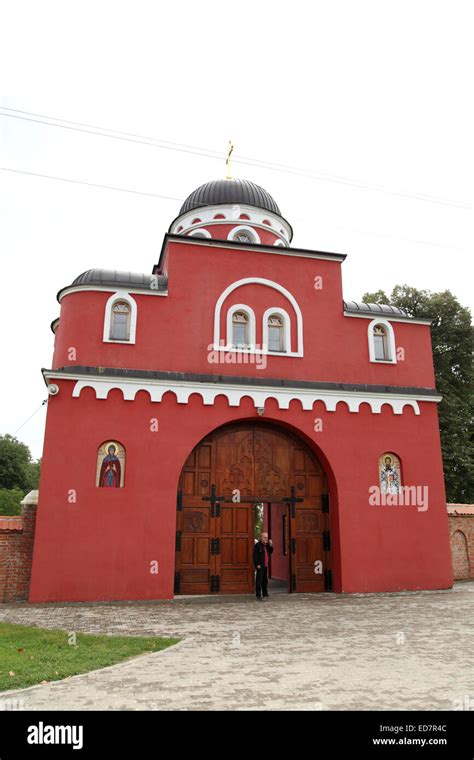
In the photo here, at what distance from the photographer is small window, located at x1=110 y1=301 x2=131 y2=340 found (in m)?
14.6

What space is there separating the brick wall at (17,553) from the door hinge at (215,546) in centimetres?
442

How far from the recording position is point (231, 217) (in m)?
20.5

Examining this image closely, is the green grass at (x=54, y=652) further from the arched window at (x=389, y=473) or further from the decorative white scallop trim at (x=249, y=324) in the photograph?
the arched window at (x=389, y=473)

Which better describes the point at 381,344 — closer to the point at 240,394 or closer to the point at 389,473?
the point at 389,473

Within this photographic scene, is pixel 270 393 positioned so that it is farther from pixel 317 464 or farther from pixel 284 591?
pixel 284 591

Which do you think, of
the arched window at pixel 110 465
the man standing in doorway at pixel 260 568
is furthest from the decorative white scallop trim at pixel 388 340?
the arched window at pixel 110 465

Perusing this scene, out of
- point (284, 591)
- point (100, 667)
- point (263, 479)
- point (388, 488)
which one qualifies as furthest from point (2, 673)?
point (388, 488)

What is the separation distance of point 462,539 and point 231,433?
364 inches

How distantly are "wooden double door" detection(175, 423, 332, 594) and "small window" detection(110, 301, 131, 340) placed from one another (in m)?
3.61

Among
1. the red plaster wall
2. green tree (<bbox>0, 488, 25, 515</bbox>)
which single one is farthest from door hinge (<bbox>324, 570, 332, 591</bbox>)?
green tree (<bbox>0, 488, 25, 515</bbox>)

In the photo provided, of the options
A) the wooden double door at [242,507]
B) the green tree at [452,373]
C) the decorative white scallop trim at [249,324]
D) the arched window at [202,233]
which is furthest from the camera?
the green tree at [452,373]

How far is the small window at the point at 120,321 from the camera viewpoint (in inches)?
575

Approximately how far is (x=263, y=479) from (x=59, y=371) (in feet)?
19.9

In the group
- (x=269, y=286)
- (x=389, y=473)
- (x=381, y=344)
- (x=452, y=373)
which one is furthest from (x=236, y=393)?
(x=452, y=373)
